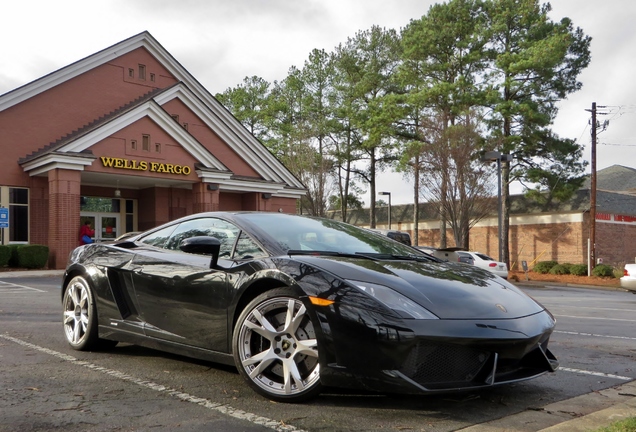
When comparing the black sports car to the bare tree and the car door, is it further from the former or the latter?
the bare tree

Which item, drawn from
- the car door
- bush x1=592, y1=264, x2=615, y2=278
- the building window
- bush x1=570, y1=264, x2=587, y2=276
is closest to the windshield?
the car door

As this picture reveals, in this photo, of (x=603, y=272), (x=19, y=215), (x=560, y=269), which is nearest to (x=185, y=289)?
(x=19, y=215)

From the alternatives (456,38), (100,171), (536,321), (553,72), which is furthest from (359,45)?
(536,321)

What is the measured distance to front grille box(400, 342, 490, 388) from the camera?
3.54 m

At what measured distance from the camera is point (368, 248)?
488 centimetres

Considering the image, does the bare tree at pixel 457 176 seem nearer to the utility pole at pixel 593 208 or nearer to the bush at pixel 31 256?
the utility pole at pixel 593 208

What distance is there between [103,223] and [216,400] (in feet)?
86.3

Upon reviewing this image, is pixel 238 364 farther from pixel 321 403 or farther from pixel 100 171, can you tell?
pixel 100 171

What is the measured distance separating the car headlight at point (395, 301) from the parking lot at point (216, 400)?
0.61m

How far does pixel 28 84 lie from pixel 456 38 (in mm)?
23848

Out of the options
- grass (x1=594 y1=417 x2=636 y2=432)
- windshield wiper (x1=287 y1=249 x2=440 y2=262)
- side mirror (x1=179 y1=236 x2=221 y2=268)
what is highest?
side mirror (x1=179 y1=236 x2=221 y2=268)

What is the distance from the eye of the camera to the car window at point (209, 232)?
4741 millimetres

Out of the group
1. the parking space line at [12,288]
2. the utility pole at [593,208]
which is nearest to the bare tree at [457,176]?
the utility pole at [593,208]

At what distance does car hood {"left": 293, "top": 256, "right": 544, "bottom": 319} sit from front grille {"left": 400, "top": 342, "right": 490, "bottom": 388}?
0.20m
